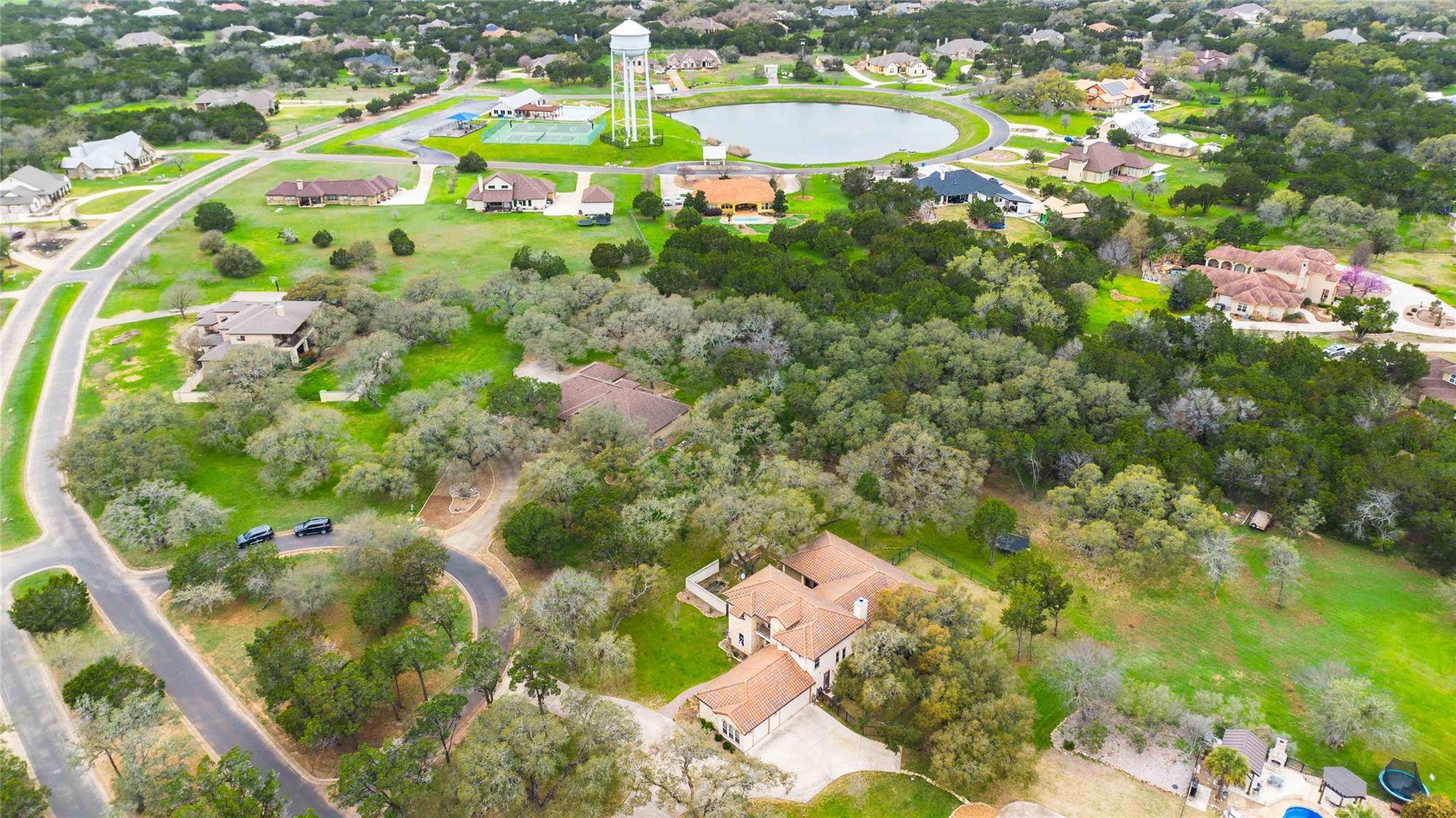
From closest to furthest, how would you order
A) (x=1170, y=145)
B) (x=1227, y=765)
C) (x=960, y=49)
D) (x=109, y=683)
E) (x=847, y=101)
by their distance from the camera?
→ (x=1227, y=765), (x=109, y=683), (x=1170, y=145), (x=847, y=101), (x=960, y=49)

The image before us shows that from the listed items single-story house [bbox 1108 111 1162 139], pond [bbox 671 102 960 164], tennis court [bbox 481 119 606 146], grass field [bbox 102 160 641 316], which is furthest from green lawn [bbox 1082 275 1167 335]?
tennis court [bbox 481 119 606 146]

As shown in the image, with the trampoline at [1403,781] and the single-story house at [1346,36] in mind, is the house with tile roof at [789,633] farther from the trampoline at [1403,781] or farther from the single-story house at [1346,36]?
the single-story house at [1346,36]

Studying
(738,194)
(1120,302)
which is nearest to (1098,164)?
(1120,302)

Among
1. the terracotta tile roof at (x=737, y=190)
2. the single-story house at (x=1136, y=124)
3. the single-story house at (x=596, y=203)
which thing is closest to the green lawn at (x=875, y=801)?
the single-story house at (x=596, y=203)

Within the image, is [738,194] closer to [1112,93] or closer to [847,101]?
[847,101]

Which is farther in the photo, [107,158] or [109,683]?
[107,158]

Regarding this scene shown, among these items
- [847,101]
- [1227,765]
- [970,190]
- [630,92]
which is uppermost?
[630,92]

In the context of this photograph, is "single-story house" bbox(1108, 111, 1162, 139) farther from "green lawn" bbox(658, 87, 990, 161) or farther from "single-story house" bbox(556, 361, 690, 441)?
"single-story house" bbox(556, 361, 690, 441)
